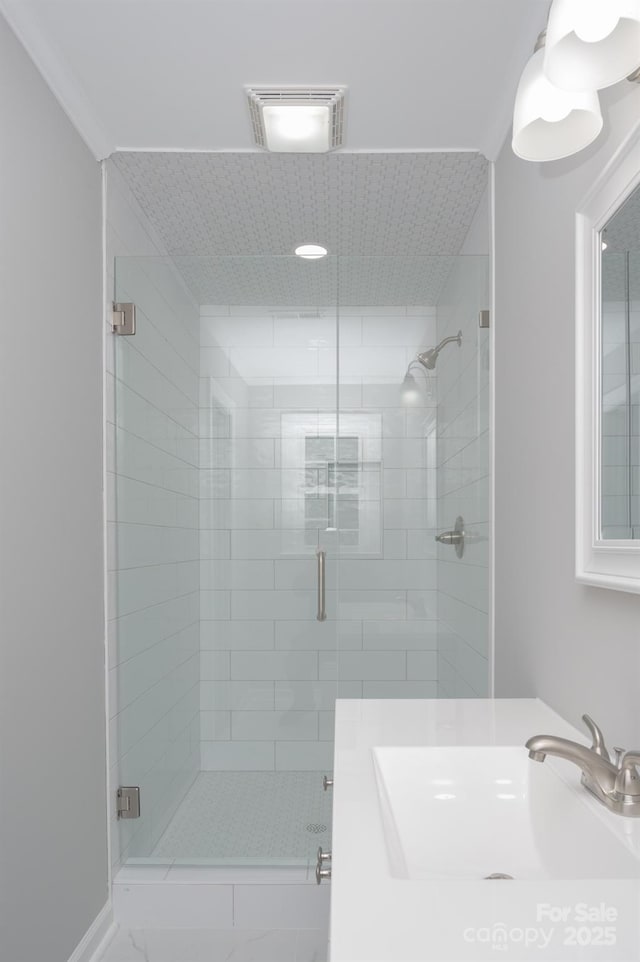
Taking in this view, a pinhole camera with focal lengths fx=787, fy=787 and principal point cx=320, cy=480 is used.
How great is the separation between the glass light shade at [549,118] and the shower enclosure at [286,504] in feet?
3.95

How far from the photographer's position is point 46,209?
2.06 metres

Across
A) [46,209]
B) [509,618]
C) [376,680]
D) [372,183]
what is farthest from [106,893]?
[372,183]

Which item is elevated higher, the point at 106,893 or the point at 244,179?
the point at 244,179

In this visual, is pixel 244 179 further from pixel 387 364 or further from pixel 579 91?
pixel 579 91

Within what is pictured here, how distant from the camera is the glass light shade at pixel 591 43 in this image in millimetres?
1124

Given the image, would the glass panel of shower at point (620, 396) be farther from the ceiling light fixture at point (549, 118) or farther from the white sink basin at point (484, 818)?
the white sink basin at point (484, 818)

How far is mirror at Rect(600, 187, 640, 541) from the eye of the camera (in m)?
1.29

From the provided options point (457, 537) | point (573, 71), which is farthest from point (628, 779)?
point (457, 537)

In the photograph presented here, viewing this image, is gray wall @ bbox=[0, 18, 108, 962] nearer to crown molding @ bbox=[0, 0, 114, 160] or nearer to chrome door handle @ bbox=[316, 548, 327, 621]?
crown molding @ bbox=[0, 0, 114, 160]

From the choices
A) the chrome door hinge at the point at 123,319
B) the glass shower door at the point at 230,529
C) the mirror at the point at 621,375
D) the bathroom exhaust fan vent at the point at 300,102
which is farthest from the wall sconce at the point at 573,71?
the chrome door hinge at the point at 123,319

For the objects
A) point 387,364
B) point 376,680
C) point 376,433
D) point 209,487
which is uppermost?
point 387,364

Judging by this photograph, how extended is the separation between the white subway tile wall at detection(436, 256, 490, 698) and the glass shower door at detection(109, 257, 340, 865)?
374 millimetres

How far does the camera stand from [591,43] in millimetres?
1187

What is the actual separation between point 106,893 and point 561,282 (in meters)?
2.24
